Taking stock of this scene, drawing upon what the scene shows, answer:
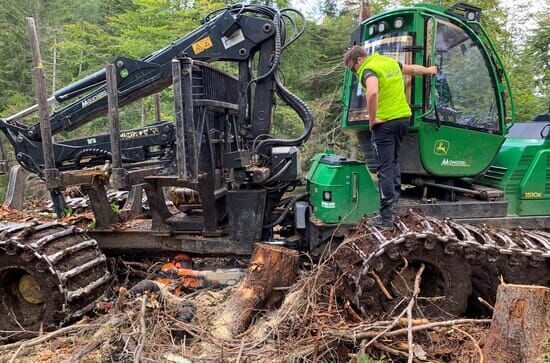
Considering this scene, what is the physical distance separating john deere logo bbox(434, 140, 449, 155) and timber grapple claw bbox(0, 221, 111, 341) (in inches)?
133

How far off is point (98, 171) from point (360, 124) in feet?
9.05

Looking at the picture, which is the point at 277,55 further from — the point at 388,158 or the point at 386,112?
the point at 388,158

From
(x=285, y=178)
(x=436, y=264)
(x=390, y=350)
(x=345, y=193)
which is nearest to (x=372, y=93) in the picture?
(x=345, y=193)

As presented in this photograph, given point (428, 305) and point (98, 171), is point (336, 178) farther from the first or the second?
point (98, 171)

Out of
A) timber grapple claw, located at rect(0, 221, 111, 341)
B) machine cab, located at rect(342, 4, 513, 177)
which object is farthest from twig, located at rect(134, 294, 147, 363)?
machine cab, located at rect(342, 4, 513, 177)

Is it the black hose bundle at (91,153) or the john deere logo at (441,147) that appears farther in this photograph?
the black hose bundle at (91,153)

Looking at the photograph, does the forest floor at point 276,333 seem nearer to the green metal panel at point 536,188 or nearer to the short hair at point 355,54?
the green metal panel at point 536,188

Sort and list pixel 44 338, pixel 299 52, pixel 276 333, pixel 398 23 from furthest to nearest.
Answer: pixel 299 52
pixel 398 23
pixel 44 338
pixel 276 333

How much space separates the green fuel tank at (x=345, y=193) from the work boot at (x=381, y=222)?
299mm

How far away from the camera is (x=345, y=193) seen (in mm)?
4141

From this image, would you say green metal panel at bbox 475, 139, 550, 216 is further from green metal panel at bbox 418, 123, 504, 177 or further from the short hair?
the short hair

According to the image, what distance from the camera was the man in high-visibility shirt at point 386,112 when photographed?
12.3 ft

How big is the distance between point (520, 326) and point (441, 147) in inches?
76.0

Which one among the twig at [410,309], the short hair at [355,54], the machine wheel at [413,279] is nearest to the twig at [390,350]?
the twig at [410,309]
